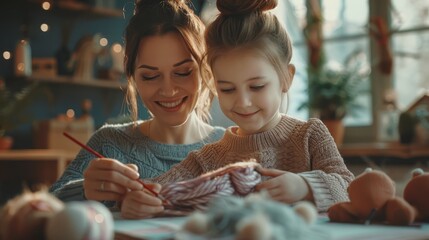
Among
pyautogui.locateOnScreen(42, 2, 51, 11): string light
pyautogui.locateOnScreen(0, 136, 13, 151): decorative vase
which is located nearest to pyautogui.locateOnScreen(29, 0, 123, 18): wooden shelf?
pyautogui.locateOnScreen(42, 2, 51, 11): string light

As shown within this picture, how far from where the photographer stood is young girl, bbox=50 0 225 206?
1.49 m

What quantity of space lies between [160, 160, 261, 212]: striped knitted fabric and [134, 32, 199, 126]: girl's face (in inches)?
20.0

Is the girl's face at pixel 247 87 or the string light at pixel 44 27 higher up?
the string light at pixel 44 27

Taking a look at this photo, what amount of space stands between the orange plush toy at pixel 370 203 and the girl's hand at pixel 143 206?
0.28m

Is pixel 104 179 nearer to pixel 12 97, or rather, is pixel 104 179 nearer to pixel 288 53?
pixel 288 53

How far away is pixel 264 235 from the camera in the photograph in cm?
62

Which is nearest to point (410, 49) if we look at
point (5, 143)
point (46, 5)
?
point (46, 5)

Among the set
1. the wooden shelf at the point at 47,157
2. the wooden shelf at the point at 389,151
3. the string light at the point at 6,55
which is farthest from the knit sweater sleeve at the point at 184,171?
the string light at the point at 6,55

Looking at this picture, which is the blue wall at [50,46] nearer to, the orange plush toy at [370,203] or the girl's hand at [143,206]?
the girl's hand at [143,206]

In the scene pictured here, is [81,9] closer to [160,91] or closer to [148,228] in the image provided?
[160,91]

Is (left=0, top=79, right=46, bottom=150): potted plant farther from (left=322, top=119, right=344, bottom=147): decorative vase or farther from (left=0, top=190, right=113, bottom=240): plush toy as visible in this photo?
(left=0, top=190, right=113, bottom=240): plush toy

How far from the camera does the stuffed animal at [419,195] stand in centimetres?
91

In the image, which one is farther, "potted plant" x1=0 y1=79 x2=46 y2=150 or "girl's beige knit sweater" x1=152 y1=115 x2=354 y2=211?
"potted plant" x1=0 y1=79 x2=46 y2=150

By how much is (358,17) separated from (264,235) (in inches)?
141
